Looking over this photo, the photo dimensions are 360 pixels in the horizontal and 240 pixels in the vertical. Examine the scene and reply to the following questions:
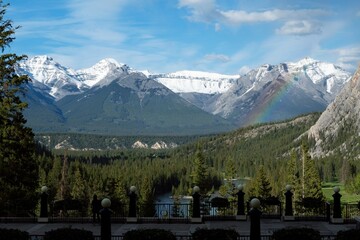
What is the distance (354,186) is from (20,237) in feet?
499

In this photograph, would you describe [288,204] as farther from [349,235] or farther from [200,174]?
[200,174]

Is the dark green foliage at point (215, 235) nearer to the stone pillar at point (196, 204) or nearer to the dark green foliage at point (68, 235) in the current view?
the dark green foliage at point (68, 235)

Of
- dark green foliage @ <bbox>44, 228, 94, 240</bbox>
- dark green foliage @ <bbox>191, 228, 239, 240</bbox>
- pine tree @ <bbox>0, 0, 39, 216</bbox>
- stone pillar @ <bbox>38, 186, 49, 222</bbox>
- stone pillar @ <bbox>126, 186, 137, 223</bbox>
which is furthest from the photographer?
pine tree @ <bbox>0, 0, 39, 216</bbox>

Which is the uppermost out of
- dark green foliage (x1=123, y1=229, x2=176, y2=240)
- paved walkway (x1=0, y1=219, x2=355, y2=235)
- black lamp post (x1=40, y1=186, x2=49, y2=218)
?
black lamp post (x1=40, y1=186, x2=49, y2=218)

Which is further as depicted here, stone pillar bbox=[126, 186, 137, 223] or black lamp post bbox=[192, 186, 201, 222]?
stone pillar bbox=[126, 186, 137, 223]

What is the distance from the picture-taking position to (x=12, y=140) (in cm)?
4975

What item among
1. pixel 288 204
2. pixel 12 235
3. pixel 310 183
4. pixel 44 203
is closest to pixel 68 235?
pixel 12 235

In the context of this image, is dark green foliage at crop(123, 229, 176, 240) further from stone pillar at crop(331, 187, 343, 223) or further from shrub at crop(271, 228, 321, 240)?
stone pillar at crop(331, 187, 343, 223)

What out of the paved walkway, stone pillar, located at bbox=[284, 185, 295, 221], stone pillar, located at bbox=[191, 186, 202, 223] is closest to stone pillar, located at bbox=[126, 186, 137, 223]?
the paved walkway

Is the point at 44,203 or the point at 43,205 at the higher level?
the point at 44,203

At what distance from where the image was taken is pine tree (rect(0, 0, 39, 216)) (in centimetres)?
4872

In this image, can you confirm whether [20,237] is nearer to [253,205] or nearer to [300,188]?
[253,205]

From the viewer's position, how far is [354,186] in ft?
539

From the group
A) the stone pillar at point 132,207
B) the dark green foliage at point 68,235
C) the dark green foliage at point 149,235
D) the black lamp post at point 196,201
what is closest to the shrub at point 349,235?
the dark green foliage at point 149,235
